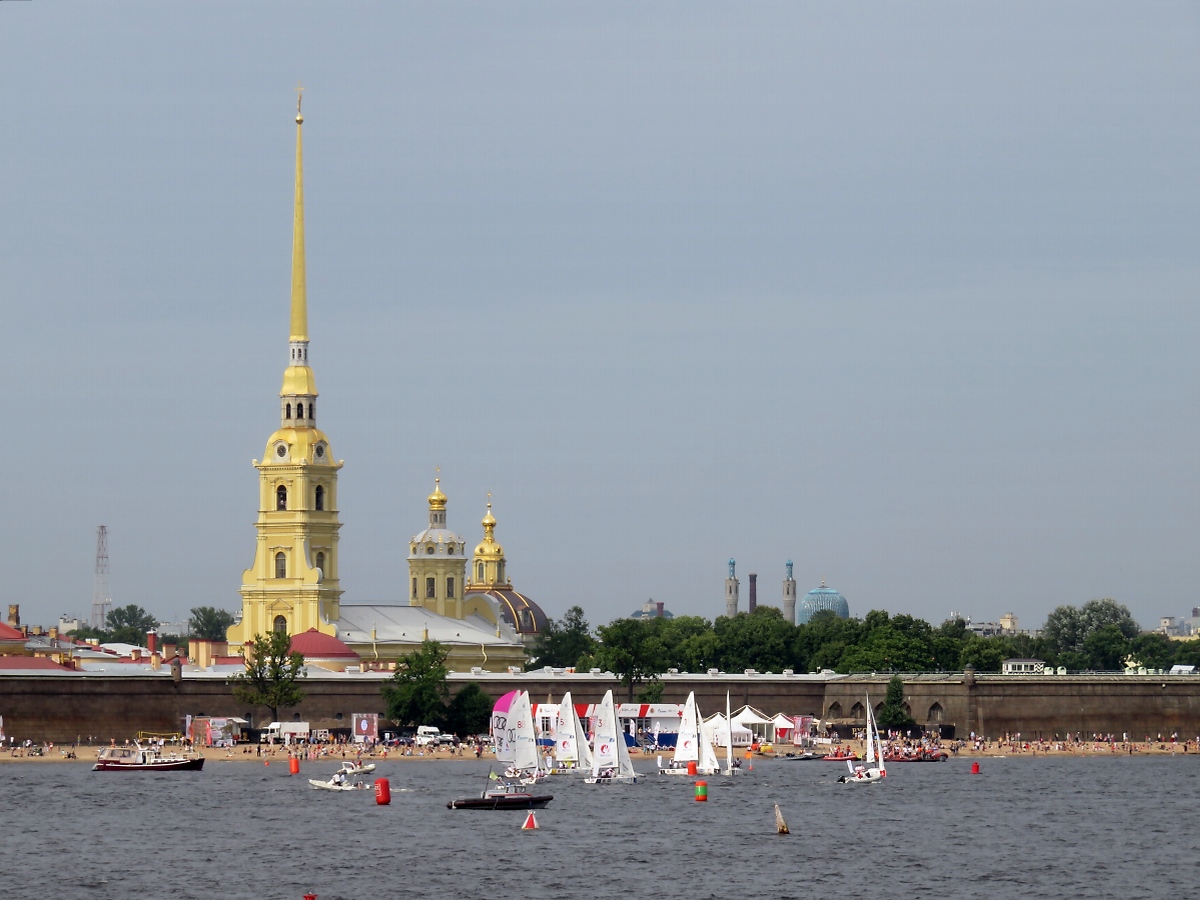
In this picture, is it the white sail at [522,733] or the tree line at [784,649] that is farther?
the tree line at [784,649]

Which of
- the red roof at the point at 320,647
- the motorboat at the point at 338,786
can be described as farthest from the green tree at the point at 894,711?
the motorboat at the point at 338,786

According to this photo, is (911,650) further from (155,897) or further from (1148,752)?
(155,897)

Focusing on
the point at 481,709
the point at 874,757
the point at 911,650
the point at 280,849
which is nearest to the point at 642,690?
the point at 481,709

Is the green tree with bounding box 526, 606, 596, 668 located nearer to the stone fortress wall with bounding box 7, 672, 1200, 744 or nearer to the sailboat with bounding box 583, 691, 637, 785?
the stone fortress wall with bounding box 7, 672, 1200, 744

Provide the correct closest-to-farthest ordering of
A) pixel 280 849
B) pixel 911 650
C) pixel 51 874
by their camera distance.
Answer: pixel 51 874 → pixel 280 849 → pixel 911 650

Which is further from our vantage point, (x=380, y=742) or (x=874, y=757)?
(x=380, y=742)

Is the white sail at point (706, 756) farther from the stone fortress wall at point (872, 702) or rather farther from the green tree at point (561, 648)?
the green tree at point (561, 648)

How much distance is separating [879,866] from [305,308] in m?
98.2

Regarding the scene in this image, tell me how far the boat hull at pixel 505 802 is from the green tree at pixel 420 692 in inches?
1746

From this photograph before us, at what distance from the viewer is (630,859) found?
3086 inches

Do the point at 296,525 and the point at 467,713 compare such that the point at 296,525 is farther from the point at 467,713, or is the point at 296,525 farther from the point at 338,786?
the point at 338,786

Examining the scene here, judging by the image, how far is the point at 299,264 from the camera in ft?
549

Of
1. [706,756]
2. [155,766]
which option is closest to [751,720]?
[706,756]

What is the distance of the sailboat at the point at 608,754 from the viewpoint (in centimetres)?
10938
